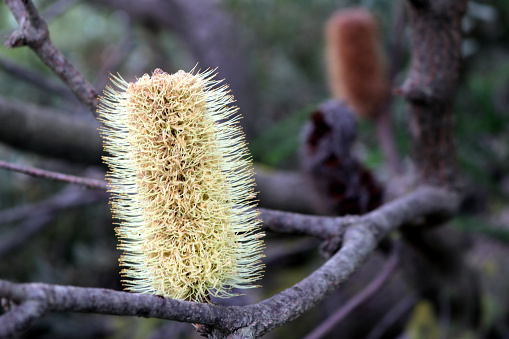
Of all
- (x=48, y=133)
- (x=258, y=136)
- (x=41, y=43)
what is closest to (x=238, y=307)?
(x=41, y=43)

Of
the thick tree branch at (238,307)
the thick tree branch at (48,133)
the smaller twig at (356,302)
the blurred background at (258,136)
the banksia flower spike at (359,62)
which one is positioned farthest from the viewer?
the banksia flower spike at (359,62)

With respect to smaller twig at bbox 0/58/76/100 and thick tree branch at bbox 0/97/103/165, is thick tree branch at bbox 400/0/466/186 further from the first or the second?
smaller twig at bbox 0/58/76/100

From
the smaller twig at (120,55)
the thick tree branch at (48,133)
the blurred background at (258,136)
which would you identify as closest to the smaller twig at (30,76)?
the blurred background at (258,136)

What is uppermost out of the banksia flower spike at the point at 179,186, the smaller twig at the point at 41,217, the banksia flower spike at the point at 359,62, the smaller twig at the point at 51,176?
the banksia flower spike at the point at 359,62

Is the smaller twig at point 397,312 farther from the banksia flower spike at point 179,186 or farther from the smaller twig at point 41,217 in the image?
the banksia flower spike at point 179,186

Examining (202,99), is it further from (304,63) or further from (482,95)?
(304,63)

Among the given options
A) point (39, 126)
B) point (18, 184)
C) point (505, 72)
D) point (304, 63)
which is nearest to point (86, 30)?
point (18, 184)

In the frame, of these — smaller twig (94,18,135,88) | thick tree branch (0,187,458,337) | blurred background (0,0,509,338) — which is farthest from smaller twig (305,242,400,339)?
smaller twig (94,18,135,88)
